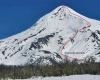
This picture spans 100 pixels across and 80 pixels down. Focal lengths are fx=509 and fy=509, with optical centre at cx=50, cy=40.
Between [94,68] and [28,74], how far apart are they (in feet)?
42.8

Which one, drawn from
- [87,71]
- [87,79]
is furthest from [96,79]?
[87,71]

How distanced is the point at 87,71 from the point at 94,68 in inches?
94.7

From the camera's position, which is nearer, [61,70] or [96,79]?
[96,79]

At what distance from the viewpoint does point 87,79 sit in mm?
66625

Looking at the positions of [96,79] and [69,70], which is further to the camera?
[69,70]

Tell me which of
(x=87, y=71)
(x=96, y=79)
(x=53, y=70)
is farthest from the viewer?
(x=53, y=70)

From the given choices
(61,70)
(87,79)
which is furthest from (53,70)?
(87,79)

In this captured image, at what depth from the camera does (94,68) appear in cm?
9994

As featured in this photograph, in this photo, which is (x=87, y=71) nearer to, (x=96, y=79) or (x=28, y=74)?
(x=28, y=74)

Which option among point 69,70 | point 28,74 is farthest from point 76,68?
point 28,74

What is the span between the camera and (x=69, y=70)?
103 meters

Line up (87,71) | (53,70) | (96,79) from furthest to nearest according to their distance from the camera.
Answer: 1. (53,70)
2. (87,71)
3. (96,79)

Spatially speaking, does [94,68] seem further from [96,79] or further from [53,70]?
[96,79]

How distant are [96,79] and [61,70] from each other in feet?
124
